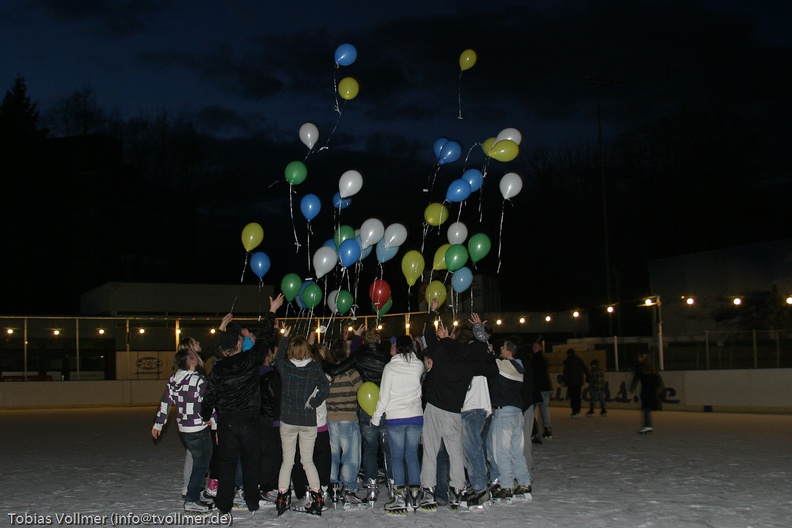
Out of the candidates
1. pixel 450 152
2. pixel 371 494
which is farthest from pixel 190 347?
pixel 450 152

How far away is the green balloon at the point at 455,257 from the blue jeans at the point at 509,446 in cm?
421

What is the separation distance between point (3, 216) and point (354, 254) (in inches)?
1980

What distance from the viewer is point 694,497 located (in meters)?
8.23

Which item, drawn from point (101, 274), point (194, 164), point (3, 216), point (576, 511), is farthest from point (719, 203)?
point (3, 216)

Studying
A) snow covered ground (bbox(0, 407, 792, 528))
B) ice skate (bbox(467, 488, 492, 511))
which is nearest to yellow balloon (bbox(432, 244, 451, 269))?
snow covered ground (bbox(0, 407, 792, 528))

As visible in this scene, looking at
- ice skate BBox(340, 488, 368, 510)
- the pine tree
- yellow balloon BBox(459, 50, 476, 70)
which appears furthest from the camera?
the pine tree

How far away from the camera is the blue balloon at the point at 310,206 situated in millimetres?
13539

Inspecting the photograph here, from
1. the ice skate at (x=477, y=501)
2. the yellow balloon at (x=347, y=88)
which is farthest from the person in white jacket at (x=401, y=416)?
the yellow balloon at (x=347, y=88)

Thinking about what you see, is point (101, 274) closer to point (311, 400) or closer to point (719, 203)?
point (719, 203)

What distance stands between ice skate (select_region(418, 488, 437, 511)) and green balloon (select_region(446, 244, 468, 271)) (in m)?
5.08

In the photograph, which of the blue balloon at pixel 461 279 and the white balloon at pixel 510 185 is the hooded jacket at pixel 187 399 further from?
the white balloon at pixel 510 185

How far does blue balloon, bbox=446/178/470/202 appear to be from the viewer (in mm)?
12812

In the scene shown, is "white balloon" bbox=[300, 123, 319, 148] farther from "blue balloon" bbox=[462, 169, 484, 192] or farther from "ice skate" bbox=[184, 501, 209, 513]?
"ice skate" bbox=[184, 501, 209, 513]

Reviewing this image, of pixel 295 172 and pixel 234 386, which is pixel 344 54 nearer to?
pixel 295 172
